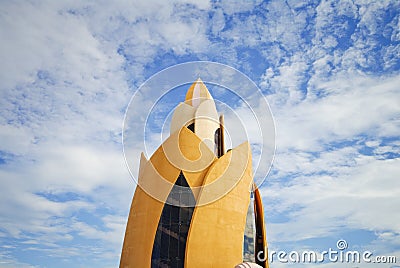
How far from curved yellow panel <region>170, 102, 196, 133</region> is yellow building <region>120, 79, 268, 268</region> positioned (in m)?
3.46

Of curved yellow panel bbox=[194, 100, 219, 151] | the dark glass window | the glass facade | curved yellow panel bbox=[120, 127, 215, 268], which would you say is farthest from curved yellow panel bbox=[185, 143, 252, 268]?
curved yellow panel bbox=[194, 100, 219, 151]

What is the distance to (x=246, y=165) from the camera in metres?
18.6

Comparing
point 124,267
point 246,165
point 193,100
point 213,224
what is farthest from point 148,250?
point 193,100

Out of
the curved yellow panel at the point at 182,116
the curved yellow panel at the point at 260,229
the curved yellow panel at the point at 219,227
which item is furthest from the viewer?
the curved yellow panel at the point at 182,116

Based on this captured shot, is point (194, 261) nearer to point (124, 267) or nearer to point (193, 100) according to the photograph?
point (124, 267)

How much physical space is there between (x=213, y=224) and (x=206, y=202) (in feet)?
3.46

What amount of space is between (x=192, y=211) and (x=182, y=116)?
7.23 m

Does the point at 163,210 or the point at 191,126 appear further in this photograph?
the point at 191,126

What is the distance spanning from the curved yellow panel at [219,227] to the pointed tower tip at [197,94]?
6706 mm

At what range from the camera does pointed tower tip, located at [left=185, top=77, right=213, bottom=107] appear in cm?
2344

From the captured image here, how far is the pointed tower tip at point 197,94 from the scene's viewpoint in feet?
76.9

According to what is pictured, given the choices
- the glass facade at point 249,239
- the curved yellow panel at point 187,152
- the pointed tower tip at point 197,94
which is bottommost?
the glass facade at point 249,239

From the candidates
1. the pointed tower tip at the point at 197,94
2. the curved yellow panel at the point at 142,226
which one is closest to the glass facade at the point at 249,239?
the curved yellow panel at the point at 142,226

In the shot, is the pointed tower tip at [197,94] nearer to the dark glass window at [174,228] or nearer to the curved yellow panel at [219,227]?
the curved yellow panel at [219,227]
